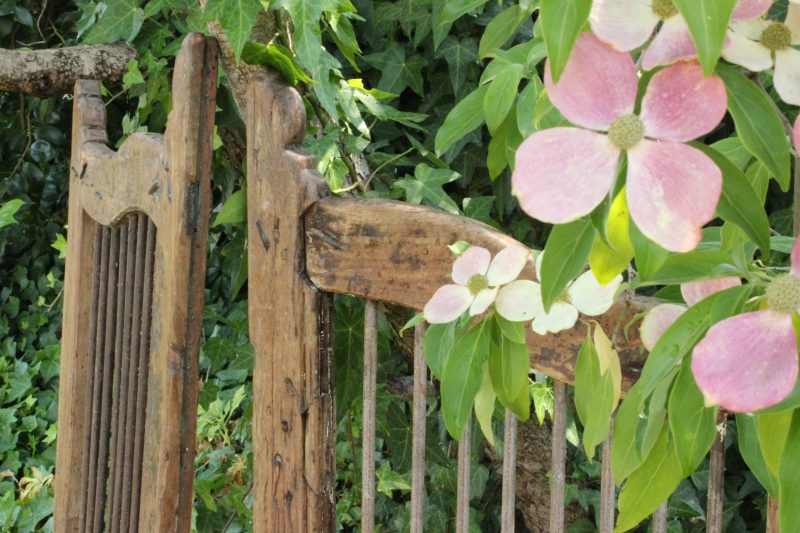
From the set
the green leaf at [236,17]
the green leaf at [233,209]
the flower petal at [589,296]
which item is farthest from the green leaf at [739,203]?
the green leaf at [233,209]

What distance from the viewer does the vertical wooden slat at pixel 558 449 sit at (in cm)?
91

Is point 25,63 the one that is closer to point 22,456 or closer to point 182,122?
point 182,122

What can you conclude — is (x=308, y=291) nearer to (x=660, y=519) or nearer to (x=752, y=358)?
(x=660, y=519)

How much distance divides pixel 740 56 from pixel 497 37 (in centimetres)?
46

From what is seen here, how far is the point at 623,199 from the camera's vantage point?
0.41 m

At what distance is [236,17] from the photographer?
120 cm

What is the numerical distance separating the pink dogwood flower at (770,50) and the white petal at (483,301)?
271 mm

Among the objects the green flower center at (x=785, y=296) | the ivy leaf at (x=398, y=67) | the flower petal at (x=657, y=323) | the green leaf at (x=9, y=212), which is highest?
the ivy leaf at (x=398, y=67)

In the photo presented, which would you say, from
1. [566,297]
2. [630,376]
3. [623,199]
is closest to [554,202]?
[623,199]

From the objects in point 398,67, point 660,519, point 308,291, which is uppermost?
point 398,67

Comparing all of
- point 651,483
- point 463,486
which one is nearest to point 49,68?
point 463,486

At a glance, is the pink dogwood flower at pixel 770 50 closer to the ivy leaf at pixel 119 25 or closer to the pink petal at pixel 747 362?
the pink petal at pixel 747 362

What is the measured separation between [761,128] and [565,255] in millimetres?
89

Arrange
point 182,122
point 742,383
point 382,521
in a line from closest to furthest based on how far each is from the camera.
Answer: point 742,383 < point 182,122 < point 382,521
